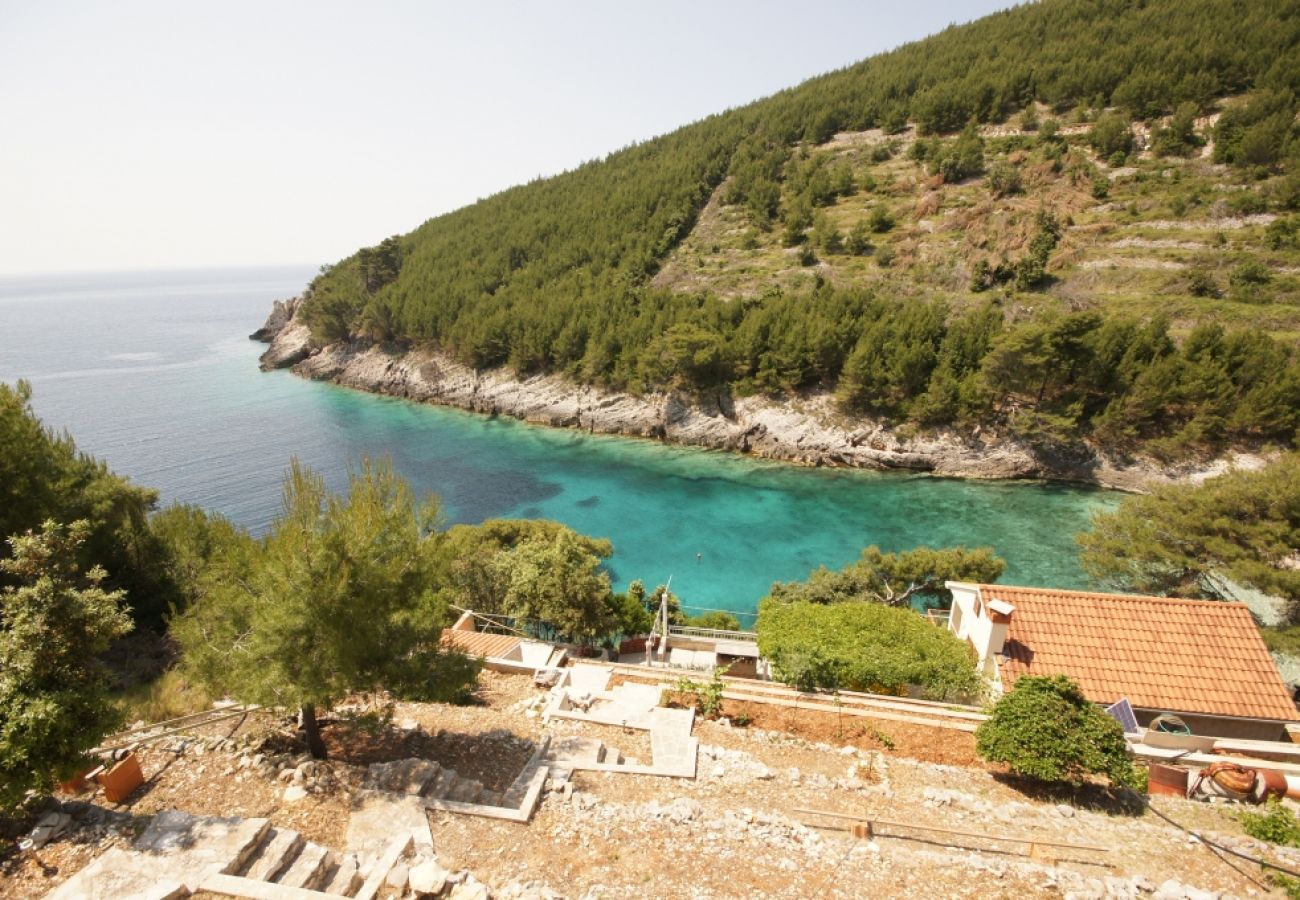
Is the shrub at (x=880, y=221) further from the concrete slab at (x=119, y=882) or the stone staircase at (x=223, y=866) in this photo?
the concrete slab at (x=119, y=882)

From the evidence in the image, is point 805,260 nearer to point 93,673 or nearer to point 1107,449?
point 1107,449

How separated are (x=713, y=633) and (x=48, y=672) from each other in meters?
20.0

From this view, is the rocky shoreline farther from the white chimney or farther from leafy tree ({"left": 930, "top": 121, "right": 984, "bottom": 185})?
leafy tree ({"left": 930, "top": 121, "right": 984, "bottom": 185})

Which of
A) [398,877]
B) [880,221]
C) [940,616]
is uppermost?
[880,221]

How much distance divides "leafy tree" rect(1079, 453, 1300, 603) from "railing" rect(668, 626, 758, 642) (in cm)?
1459

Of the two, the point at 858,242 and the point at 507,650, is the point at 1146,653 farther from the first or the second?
the point at 858,242

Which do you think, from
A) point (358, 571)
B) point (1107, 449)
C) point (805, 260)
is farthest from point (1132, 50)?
point (358, 571)

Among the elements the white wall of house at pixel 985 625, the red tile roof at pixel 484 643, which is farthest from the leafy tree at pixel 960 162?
the red tile roof at pixel 484 643

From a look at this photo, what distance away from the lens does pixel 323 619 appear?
973 cm

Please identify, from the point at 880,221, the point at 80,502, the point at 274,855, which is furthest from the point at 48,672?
the point at 880,221

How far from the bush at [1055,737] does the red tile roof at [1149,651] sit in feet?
12.6

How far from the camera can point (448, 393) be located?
224 feet

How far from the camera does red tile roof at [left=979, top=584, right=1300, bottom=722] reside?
593 inches

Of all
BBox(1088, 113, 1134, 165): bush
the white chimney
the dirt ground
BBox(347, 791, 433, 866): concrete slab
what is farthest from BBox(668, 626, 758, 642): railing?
BBox(1088, 113, 1134, 165): bush
